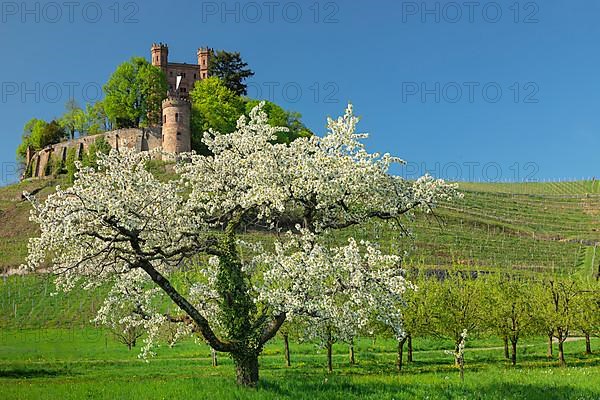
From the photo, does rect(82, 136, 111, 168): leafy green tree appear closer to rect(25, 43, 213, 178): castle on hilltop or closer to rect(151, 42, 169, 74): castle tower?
rect(25, 43, 213, 178): castle on hilltop

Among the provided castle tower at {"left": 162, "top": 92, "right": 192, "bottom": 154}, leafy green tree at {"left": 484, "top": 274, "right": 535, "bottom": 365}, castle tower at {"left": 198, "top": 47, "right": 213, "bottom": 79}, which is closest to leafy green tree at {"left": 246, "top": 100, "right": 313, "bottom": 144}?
castle tower at {"left": 162, "top": 92, "right": 192, "bottom": 154}

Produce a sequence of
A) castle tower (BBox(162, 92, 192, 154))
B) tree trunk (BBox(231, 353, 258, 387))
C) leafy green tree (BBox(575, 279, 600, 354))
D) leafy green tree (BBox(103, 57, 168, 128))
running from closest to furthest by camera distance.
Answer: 1. tree trunk (BBox(231, 353, 258, 387))
2. leafy green tree (BBox(575, 279, 600, 354))
3. castle tower (BBox(162, 92, 192, 154))
4. leafy green tree (BBox(103, 57, 168, 128))

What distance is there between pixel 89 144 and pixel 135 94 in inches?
543

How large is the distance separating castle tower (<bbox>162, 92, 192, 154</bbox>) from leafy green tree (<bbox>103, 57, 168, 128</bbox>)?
971 centimetres

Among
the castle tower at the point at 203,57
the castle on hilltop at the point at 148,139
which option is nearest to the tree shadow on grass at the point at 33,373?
the castle on hilltop at the point at 148,139

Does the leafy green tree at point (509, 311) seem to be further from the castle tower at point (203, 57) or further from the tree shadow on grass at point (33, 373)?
the castle tower at point (203, 57)

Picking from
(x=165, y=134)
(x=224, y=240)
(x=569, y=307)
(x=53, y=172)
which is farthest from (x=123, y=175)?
(x=53, y=172)

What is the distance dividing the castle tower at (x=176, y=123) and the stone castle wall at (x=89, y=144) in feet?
8.97

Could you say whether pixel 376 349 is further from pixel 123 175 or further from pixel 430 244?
pixel 430 244

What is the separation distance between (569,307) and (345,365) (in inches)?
672

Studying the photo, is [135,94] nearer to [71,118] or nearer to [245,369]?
[71,118]

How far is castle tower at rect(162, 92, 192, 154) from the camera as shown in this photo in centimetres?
11298

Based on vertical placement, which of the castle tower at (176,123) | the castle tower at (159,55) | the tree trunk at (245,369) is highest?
the castle tower at (159,55)

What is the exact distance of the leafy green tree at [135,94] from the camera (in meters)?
120
